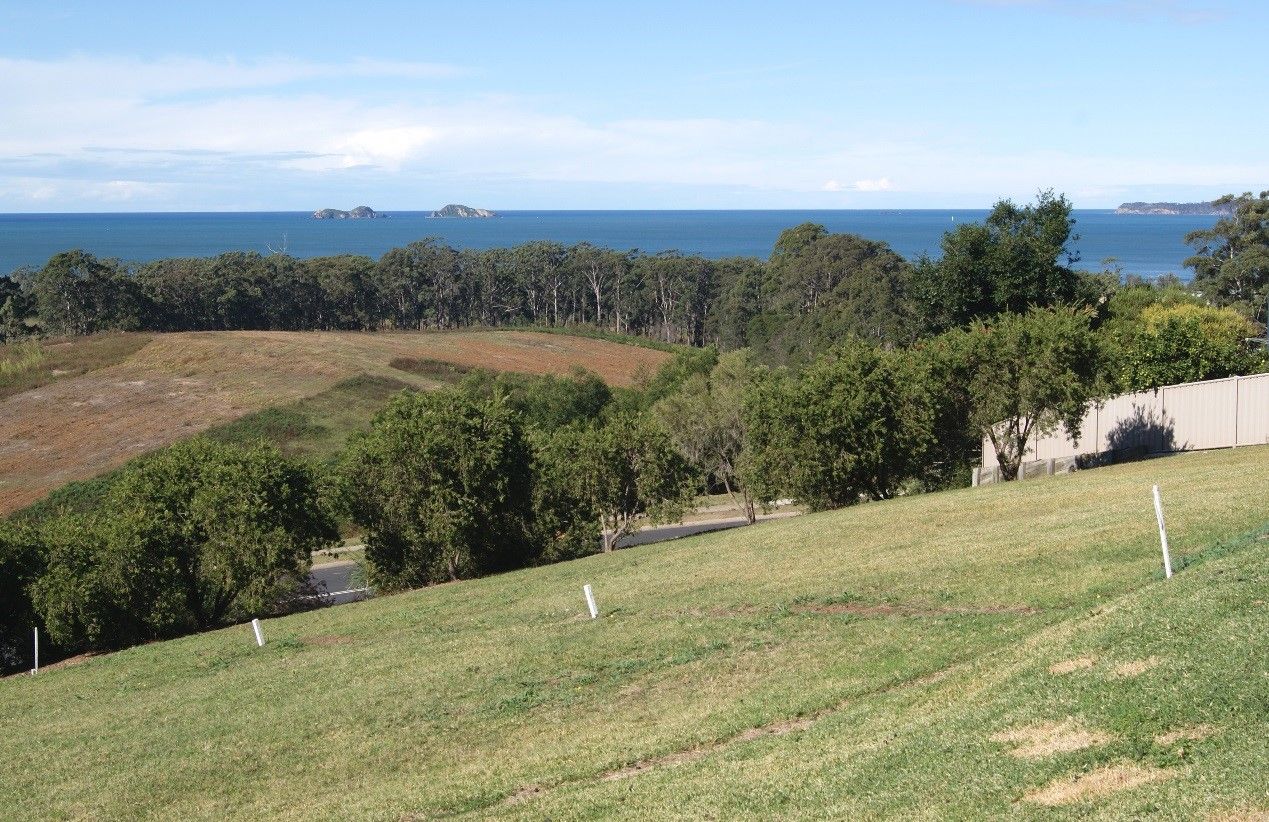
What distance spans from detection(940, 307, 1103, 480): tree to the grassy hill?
1167 centimetres

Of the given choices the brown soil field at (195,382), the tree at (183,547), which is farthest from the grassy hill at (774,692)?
the brown soil field at (195,382)

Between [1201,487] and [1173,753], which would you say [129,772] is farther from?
[1201,487]

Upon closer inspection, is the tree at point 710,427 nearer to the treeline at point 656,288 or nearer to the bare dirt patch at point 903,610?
the treeline at point 656,288

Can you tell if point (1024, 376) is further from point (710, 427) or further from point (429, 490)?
point (710, 427)

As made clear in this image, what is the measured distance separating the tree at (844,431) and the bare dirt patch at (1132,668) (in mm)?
31575

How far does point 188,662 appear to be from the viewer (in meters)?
30.8

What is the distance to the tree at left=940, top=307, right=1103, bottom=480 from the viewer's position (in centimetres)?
4403

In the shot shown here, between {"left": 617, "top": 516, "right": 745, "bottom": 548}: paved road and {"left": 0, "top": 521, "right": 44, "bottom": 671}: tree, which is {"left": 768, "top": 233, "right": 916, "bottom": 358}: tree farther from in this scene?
{"left": 0, "top": 521, "right": 44, "bottom": 671}: tree

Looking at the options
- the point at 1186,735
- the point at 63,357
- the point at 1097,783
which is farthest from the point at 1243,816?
the point at 63,357

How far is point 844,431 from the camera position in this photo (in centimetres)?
4525

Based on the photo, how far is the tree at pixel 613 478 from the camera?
5019 centimetres

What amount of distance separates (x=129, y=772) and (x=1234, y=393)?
122 ft

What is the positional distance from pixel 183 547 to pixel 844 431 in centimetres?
2435

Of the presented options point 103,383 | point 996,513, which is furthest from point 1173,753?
point 103,383
